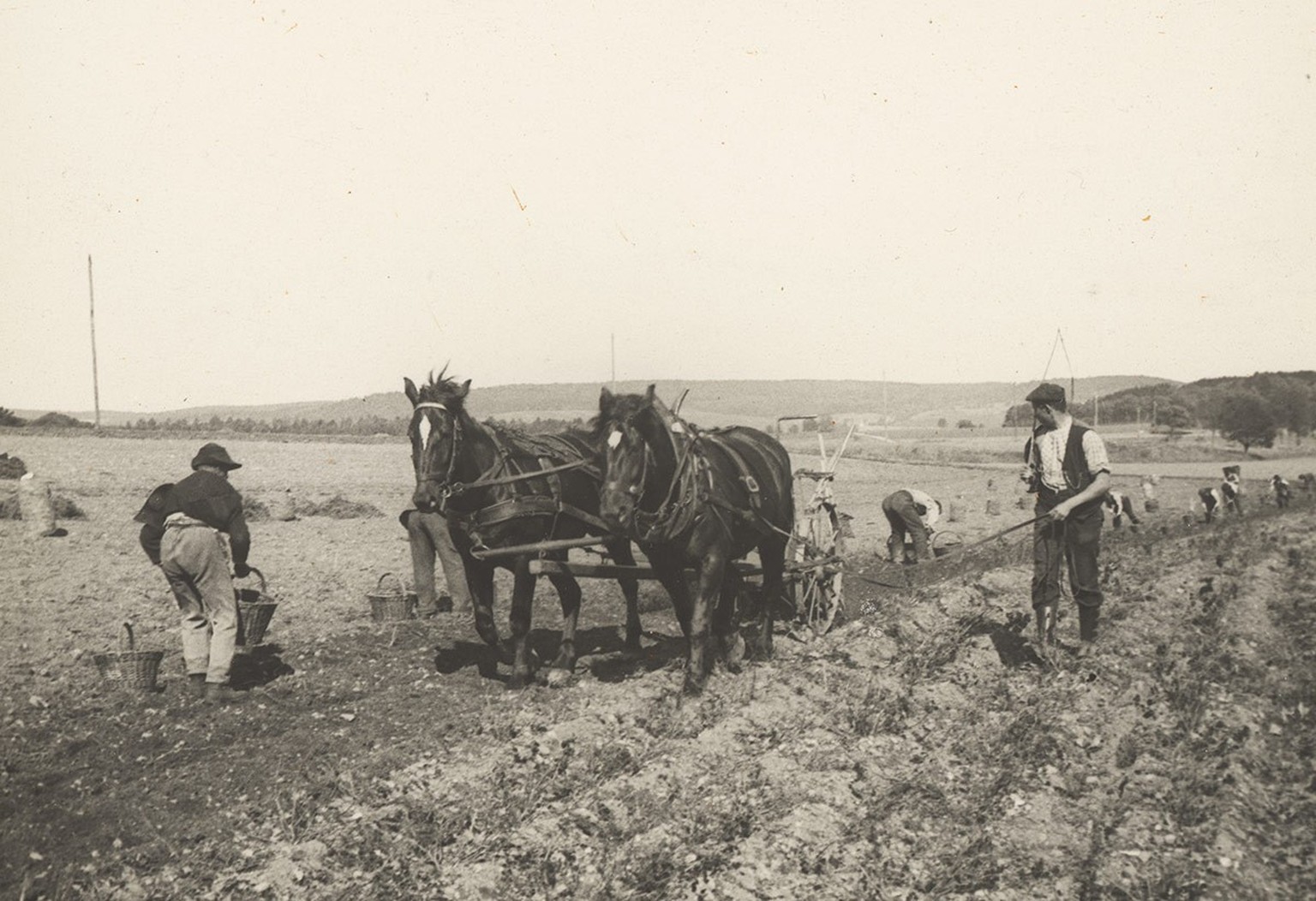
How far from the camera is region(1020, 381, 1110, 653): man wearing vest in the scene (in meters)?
7.60

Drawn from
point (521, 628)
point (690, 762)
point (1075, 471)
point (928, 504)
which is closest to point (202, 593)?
point (521, 628)

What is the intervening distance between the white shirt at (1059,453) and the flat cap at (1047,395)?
25cm

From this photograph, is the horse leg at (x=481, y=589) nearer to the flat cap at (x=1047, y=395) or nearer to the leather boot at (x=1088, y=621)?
the flat cap at (x=1047, y=395)

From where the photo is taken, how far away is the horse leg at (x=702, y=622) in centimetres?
761

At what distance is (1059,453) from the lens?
7.79 meters

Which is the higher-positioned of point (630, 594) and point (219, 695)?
point (630, 594)

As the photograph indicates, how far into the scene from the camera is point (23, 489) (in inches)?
642

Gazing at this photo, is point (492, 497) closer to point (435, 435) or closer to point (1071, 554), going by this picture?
point (435, 435)

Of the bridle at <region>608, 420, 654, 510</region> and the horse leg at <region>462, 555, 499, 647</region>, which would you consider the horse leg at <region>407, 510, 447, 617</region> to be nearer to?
the horse leg at <region>462, 555, 499, 647</region>

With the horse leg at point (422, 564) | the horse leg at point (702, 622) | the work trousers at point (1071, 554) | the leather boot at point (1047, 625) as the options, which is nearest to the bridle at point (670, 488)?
the horse leg at point (702, 622)

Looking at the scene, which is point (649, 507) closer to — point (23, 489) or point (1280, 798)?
point (1280, 798)

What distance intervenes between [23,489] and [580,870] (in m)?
16.0

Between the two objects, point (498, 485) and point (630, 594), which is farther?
point (630, 594)

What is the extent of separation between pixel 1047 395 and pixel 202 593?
7.35 m
